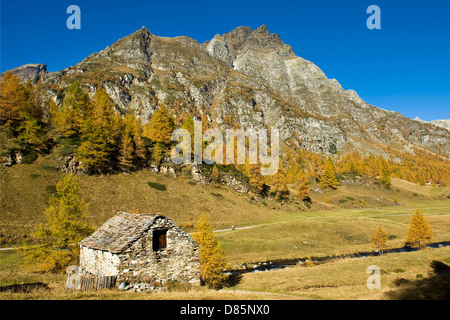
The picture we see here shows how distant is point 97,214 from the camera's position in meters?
51.7

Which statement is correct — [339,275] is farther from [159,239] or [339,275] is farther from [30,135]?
[30,135]

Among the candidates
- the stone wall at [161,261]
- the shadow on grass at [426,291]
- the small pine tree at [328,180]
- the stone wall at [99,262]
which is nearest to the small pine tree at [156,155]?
the stone wall at [99,262]

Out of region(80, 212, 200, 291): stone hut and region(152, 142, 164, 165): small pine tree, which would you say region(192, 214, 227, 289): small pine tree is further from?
region(152, 142, 164, 165): small pine tree

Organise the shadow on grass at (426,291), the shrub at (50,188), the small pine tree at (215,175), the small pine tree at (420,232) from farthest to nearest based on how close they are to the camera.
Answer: the small pine tree at (215,175), the shrub at (50,188), the small pine tree at (420,232), the shadow on grass at (426,291)

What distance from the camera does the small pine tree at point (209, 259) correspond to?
27703 mm

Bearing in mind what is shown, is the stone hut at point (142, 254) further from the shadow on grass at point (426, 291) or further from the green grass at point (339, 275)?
the shadow on grass at point (426, 291)

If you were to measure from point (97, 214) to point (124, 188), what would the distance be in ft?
41.4

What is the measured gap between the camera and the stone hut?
1991 cm

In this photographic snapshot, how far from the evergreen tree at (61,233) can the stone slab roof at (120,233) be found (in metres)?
3.75

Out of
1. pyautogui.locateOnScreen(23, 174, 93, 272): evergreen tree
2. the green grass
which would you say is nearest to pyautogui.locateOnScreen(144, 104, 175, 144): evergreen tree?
pyautogui.locateOnScreen(23, 174, 93, 272): evergreen tree

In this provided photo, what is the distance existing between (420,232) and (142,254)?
171 ft

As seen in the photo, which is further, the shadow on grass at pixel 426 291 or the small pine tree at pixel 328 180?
the small pine tree at pixel 328 180

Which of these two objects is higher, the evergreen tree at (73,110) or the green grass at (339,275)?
the evergreen tree at (73,110)

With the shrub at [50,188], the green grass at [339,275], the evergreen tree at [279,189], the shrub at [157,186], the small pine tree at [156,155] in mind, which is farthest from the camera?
the evergreen tree at [279,189]
